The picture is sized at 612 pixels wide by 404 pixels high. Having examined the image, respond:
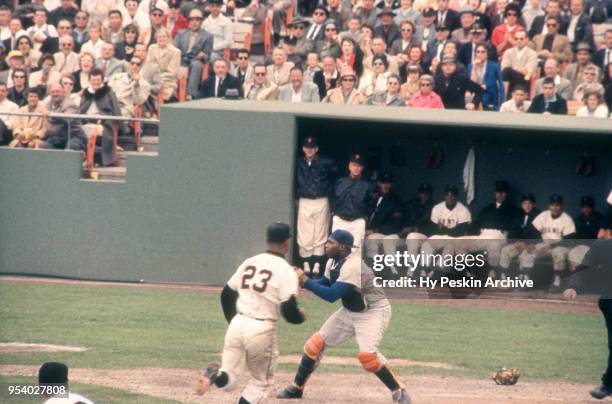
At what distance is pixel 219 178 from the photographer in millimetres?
17438

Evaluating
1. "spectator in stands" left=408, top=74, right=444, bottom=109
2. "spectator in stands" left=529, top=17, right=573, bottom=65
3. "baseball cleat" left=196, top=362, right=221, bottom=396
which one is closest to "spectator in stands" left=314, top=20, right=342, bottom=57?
"spectator in stands" left=408, top=74, right=444, bottom=109

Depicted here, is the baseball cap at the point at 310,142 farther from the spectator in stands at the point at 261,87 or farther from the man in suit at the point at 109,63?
the man in suit at the point at 109,63

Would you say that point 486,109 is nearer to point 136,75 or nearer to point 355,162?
point 355,162

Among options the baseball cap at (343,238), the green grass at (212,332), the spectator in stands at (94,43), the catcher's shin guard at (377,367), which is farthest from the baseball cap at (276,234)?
the spectator in stands at (94,43)

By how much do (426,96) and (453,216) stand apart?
6.01 ft

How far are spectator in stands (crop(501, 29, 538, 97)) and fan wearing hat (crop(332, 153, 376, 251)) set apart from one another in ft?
9.56

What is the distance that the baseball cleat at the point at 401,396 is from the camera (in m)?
11.0

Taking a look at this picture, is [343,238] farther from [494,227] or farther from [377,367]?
[494,227]

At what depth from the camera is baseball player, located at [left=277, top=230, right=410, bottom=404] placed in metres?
10.7

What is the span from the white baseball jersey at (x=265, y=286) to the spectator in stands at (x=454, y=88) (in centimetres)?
891

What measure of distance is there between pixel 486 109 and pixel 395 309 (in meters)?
3.82

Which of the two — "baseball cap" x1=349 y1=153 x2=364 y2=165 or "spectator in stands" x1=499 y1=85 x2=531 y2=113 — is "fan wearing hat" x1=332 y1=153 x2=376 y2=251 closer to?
"baseball cap" x1=349 y1=153 x2=364 y2=165

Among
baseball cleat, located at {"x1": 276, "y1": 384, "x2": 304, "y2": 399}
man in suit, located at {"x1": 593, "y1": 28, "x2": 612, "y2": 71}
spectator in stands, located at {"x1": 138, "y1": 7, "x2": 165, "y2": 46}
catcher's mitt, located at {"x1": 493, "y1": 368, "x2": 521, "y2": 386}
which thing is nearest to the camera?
baseball cleat, located at {"x1": 276, "y1": 384, "x2": 304, "y2": 399}

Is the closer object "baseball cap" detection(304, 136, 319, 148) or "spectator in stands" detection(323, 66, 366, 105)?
"baseball cap" detection(304, 136, 319, 148)
